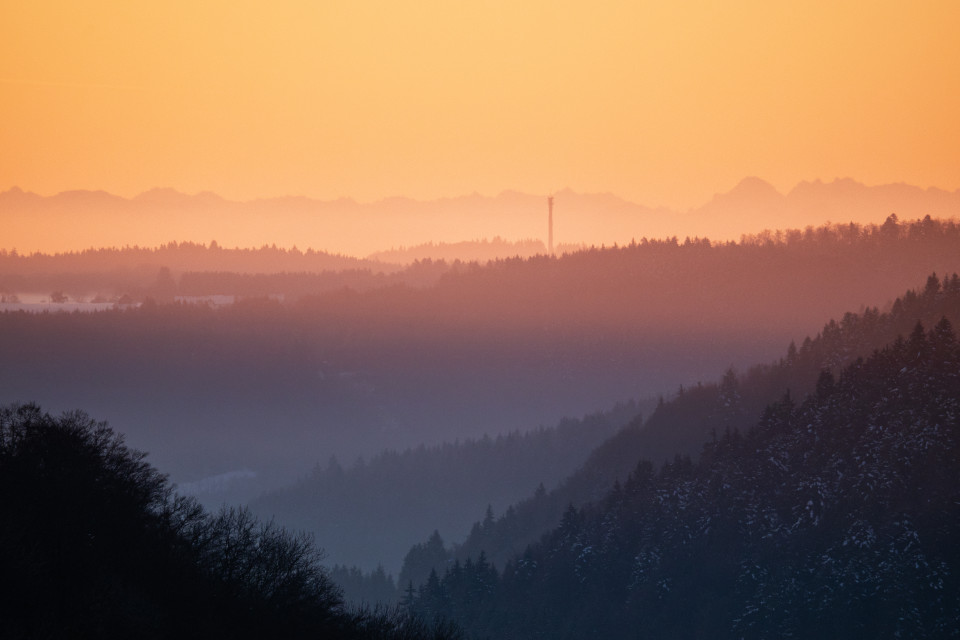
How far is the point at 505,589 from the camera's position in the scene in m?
132

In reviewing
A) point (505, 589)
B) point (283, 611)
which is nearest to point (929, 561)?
point (505, 589)

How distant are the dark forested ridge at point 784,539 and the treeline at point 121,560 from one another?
7487cm

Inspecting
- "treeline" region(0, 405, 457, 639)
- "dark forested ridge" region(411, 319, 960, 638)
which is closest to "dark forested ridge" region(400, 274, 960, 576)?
"dark forested ridge" region(411, 319, 960, 638)

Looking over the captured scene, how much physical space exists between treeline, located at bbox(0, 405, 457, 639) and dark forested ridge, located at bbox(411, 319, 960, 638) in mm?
74868

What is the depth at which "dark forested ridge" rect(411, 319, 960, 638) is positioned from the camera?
10981 cm

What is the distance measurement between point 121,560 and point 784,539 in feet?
332

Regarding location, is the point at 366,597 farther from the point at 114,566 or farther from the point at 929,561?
the point at 114,566

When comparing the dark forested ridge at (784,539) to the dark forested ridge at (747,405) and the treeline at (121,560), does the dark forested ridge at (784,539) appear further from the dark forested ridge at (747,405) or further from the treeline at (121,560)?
the treeline at (121,560)

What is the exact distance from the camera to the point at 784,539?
124250 mm

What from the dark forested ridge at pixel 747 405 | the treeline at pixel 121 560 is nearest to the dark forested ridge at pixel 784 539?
the dark forested ridge at pixel 747 405

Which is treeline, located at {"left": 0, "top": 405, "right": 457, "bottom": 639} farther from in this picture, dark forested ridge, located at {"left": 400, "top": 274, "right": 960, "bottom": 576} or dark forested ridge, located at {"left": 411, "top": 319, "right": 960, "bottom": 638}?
dark forested ridge, located at {"left": 400, "top": 274, "right": 960, "bottom": 576}

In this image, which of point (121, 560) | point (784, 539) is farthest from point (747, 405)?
point (121, 560)

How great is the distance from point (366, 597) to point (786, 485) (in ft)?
251

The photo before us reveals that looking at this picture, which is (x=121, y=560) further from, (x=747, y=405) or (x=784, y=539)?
(x=747, y=405)
